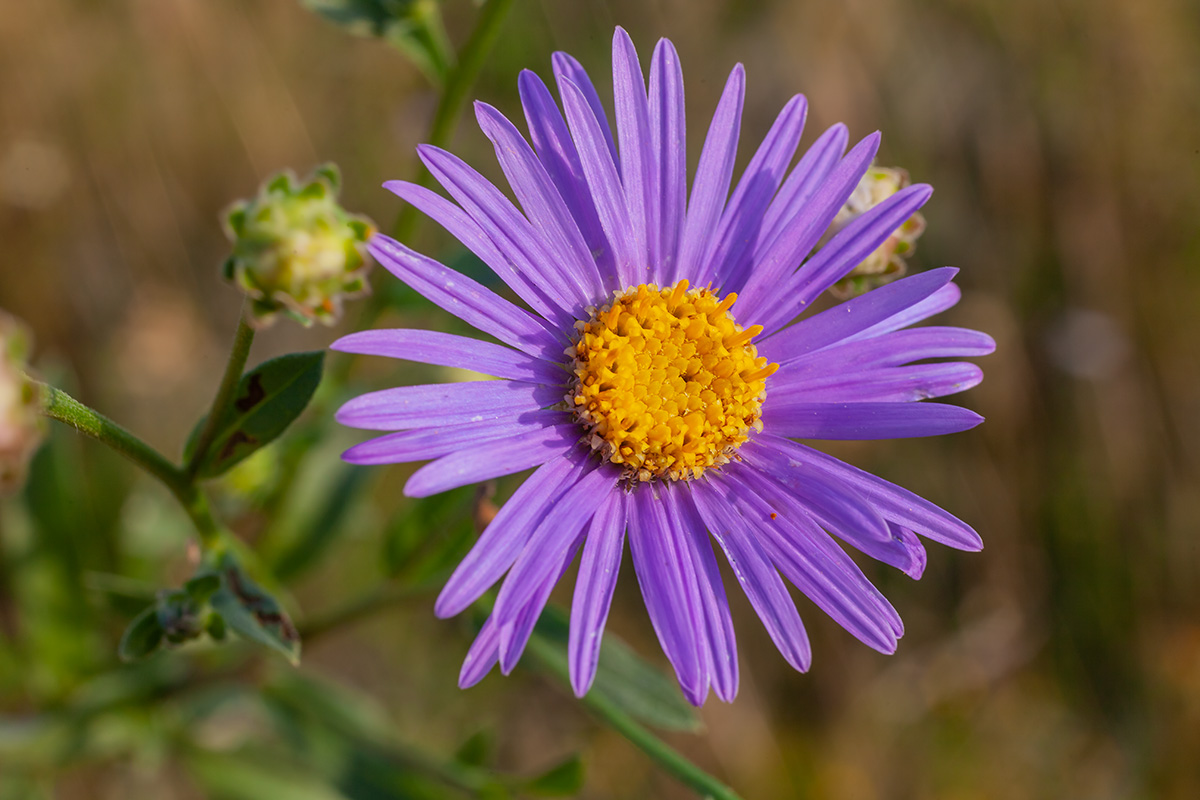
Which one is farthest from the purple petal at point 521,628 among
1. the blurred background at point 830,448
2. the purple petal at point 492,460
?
the blurred background at point 830,448

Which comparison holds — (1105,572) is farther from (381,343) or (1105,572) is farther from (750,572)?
(381,343)

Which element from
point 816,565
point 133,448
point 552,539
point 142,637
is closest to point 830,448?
point 816,565

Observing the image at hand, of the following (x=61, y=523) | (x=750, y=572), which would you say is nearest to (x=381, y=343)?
(x=750, y=572)

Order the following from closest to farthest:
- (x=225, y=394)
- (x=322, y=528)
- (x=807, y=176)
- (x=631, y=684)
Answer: (x=225, y=394), (x=807, y=176), (x=631, y=684), (x=322, y=528)

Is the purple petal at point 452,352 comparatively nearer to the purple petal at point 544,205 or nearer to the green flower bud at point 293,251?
the green flower bud at point 293,251

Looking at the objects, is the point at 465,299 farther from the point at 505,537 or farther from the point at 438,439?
the point at 505,537
